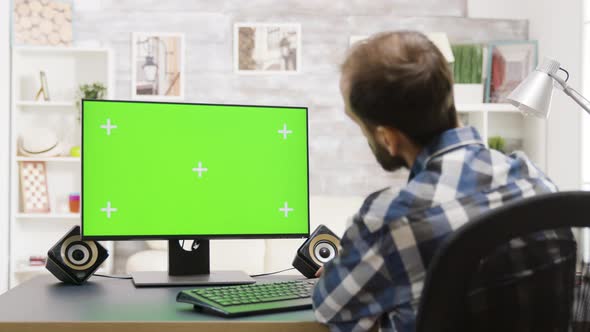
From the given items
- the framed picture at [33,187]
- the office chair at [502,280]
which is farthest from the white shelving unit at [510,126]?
the office chair at [502,280]

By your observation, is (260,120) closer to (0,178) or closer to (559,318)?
(559,318)

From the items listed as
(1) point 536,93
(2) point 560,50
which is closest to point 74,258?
(1) point 536,93

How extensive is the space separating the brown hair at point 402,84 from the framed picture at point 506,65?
3568mm

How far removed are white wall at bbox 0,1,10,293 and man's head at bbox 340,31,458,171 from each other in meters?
3.51

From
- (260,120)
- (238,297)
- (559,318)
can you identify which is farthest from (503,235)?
(260,120)

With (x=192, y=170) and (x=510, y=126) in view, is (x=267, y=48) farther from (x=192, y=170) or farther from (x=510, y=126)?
(x=192, y=170)

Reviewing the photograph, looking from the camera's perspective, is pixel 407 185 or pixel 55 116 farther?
pixel 55 116

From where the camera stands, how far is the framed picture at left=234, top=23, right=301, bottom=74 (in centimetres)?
461

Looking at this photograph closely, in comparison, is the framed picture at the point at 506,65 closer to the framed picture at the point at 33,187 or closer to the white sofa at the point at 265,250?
the white sofa at the point at 265,250

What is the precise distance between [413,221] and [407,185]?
0.07 metres

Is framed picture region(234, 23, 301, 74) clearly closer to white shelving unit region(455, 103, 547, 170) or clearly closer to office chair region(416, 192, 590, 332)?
white shelving unit region(455, 103, 547, 170)

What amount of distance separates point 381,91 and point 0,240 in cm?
365

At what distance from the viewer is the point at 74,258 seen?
5.73 feet

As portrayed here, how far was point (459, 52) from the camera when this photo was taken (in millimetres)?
4633
